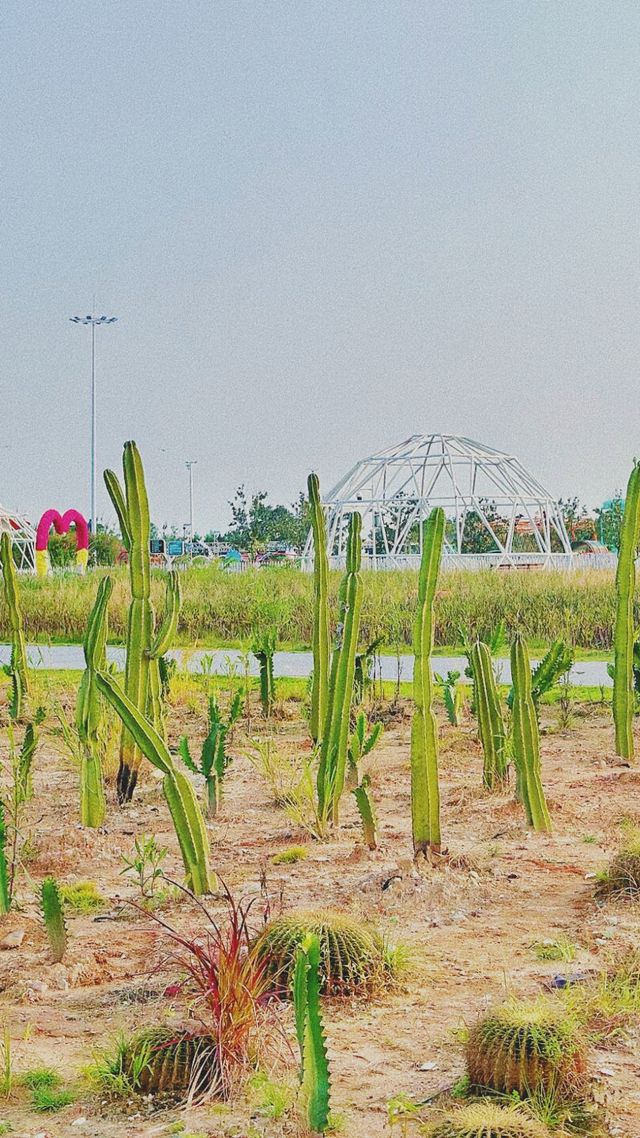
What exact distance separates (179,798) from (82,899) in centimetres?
51

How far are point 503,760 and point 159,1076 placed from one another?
9.56 feet

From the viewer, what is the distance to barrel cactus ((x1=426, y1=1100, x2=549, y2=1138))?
2.07 metres

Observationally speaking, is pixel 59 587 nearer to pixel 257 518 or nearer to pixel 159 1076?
pixel 159 1076

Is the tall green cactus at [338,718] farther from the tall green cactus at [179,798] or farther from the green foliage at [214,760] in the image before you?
the tall green cactus at [179,798]

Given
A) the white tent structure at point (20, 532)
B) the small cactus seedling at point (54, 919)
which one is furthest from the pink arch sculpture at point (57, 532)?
the small cactus seedling at point (54, 919)

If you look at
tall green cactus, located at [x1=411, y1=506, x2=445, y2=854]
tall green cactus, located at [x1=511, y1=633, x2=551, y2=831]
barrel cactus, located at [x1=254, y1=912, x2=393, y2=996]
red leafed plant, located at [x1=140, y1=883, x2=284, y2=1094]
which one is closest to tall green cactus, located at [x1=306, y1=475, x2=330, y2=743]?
tall green cactus, located at [x1=511, y1=633, x2=551, y2=831]

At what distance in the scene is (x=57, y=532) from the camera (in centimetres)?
2856

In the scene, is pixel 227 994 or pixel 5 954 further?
pixel 5 954

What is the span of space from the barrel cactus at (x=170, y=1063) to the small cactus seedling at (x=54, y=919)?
2.17ft

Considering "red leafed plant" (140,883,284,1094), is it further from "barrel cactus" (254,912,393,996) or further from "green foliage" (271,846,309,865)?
"green foliage" (271,846,309,865)

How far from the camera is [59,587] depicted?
48.4 ft

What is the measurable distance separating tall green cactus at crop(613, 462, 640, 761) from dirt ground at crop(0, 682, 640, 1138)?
0.36 metres

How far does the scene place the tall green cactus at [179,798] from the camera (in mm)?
3551

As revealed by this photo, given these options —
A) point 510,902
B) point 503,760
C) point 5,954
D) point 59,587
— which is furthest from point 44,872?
point 59,587
